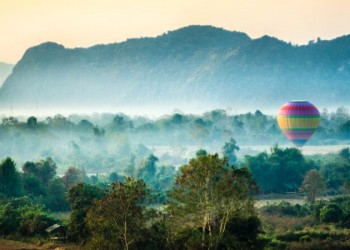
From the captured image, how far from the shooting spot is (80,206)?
3672 cm

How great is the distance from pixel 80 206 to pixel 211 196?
10466 millimetres

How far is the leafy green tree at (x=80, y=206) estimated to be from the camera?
1368 inches

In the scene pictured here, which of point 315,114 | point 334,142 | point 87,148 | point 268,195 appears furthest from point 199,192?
point 334,142

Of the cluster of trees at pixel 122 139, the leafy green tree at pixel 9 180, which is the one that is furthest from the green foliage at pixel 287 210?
the cluster of trees at pixel 122 139

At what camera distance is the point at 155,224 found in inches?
1217

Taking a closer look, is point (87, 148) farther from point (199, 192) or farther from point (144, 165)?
point (199, 192)

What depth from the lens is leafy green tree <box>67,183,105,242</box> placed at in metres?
34.8

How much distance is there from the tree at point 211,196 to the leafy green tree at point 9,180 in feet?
91.3

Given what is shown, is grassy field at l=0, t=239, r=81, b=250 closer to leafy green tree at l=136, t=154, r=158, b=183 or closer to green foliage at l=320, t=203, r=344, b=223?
green foliage at l=320, t=203, r=344, b=223

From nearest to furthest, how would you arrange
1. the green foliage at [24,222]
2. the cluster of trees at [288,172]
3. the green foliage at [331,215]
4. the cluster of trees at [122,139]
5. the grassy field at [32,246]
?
the grassy field at [32,246] → the green foliage at [24,222] → the green foliage at [331,215] → the cluster of trees at [288,172] → the cluster of trees at [122,139]

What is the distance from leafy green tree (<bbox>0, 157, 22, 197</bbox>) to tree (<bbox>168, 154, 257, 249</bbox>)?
1096 inches

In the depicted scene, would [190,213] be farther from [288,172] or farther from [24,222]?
[288,172]

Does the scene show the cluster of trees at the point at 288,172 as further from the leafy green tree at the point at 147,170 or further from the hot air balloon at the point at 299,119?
the hot air balloon at the point at 299,119

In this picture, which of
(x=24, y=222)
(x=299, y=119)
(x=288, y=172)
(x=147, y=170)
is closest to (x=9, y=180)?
(x=24, y=222)
